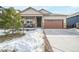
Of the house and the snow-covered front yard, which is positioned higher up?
the house

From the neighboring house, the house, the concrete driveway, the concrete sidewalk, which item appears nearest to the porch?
the house

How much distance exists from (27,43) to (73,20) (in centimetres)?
78

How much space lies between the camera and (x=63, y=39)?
2.58 meters

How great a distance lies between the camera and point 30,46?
252 cm

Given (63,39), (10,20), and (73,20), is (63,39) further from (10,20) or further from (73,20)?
(10,20)

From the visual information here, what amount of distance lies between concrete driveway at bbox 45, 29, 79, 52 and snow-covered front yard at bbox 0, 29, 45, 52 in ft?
0.45

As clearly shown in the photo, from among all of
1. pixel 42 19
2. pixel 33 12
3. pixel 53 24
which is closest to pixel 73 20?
pixel 53 24

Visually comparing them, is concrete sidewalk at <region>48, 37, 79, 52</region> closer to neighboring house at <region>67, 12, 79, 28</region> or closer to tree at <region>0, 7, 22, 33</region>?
neighboring house at <region>67, 12, 79, 28</region>

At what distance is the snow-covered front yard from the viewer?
2.47 m

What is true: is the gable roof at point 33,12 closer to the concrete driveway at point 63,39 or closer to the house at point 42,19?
the house at point 42,19

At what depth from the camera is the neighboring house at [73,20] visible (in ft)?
8.50

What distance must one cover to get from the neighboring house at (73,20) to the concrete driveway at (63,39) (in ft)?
0.26

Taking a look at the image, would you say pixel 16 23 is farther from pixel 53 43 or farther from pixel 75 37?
pixel 75 37
